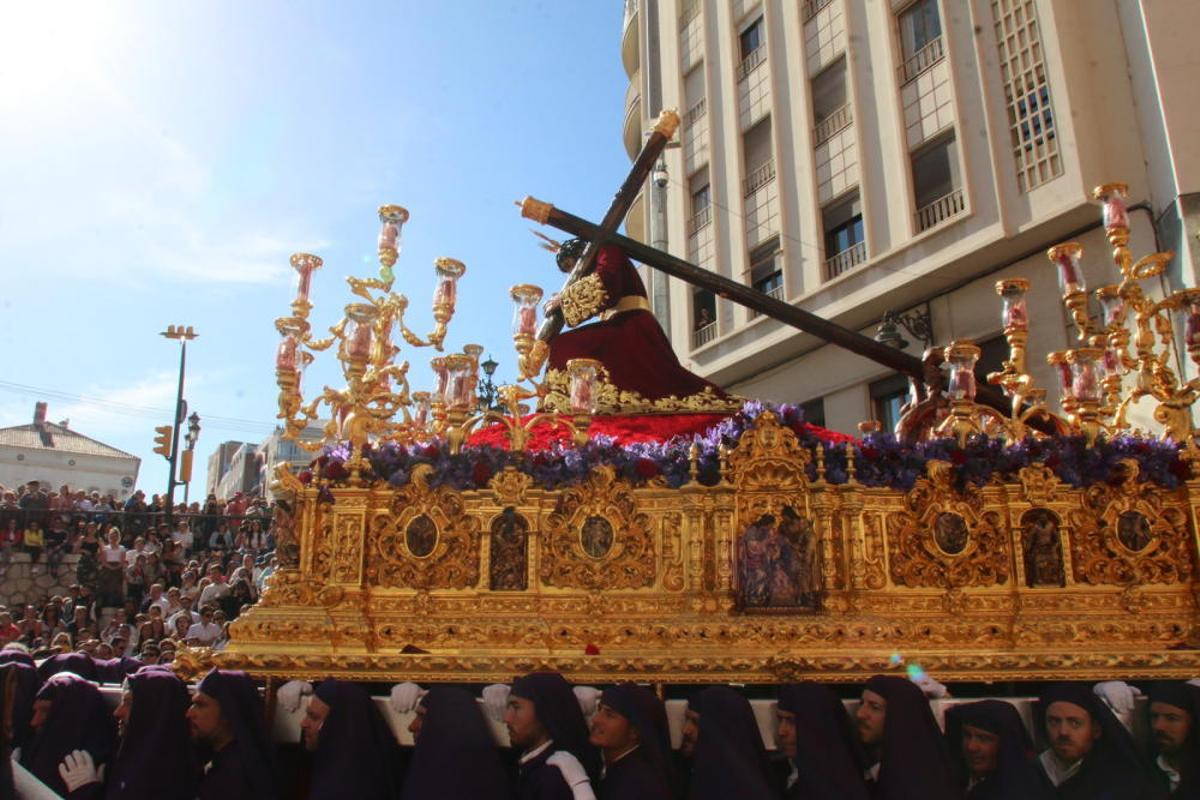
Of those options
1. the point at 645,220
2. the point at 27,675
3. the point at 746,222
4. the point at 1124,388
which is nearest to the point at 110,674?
the point at 27,675

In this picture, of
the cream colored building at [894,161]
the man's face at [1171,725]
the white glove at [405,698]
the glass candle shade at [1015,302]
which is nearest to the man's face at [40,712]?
the white glove at [405,698]

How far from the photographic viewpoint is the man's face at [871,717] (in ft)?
15.5

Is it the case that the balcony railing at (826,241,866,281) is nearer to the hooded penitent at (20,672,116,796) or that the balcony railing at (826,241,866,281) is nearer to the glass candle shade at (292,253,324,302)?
the glass candle shade at (292,253,324,302)

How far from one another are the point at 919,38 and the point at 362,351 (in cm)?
1325

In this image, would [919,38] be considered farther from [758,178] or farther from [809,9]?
[758,178]

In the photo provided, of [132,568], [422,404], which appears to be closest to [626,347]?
[422,404]

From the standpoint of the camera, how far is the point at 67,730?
5.18 meters

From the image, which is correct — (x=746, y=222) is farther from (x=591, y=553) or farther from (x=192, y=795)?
(x=192, y=795)

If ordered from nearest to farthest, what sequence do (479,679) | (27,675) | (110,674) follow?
(479,679), (27,675), (110,674)

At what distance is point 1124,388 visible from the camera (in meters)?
10.3

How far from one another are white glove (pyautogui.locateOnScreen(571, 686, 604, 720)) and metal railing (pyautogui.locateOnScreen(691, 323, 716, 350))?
1435 centimetres

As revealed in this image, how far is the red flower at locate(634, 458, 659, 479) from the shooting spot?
601cm

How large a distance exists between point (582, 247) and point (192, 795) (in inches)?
252

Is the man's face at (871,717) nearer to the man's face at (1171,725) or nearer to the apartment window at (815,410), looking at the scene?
the man's face at (1171,725)
